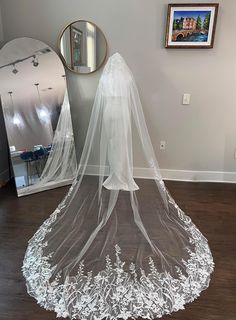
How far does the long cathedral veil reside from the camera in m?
1.48

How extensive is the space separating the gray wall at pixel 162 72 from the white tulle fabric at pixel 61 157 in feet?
0.57

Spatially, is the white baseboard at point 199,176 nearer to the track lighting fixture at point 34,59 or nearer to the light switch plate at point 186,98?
the light switch plate at point 186,98

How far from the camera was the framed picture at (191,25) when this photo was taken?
254cm

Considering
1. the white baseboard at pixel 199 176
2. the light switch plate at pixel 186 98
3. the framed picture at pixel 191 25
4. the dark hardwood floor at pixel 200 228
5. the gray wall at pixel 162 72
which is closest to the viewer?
the dark hardwood floor at pixel 200 228

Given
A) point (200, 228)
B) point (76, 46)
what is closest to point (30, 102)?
point (76, 46)

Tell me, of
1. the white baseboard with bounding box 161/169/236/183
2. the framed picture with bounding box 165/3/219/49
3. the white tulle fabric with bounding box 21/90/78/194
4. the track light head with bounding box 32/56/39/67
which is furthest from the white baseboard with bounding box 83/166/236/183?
the track light head with bounding box 32/56/39/67

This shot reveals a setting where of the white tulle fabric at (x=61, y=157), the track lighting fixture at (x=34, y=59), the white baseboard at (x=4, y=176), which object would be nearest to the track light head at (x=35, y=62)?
the track lighting fixture at (x=34, y=59)

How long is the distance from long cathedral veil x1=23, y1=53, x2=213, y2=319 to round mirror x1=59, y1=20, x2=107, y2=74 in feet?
1.59

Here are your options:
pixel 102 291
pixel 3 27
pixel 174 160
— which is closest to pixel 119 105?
pixel 174 160

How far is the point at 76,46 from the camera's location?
277 cm

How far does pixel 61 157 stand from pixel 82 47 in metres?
1.27

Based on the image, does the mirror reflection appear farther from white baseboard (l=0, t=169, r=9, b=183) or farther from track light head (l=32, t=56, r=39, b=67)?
white baseboard (l=0, t=169, r=9, b=183)

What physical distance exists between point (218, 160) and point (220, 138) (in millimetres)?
276

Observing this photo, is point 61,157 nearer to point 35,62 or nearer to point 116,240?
point 35,62
